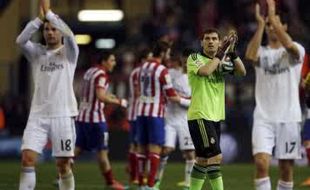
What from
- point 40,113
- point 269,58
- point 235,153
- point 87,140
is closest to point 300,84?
point 269,58

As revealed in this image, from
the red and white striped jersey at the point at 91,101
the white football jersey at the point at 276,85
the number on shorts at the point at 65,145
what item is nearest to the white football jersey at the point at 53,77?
the number on shorts at the point at 65,145

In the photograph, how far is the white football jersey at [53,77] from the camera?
497 inches

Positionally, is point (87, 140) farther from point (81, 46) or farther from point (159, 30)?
point (81, 46)

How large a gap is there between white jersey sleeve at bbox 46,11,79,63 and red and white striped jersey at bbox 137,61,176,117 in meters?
3.28

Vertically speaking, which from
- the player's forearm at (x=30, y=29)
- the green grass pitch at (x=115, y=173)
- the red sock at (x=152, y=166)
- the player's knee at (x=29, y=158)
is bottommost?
the green grass pitch at (x=115, y=173)

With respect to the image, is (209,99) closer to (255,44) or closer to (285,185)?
(255,44)

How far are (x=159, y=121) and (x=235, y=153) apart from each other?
321 inches

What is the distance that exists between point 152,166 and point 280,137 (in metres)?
3.58

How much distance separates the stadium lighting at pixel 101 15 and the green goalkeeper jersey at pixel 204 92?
1954cm

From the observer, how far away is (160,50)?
15992mm

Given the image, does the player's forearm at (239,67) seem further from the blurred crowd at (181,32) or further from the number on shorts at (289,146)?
the blurred crowd at (181,32)

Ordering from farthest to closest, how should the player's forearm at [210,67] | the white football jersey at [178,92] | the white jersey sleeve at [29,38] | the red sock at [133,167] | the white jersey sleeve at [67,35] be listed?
1. the white football jersey at [178,92]
2. the red sock at [133,167]
3. the white jersey sleeve at [29,38]
4. the white jersey sleeve at [67,35]
5. the player's forearm at [210,67]

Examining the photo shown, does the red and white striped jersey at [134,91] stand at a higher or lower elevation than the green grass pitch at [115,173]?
higher

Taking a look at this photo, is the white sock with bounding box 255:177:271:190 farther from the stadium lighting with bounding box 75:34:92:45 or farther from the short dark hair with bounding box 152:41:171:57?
the stadium lighting with bounding box 75:34:92:45
